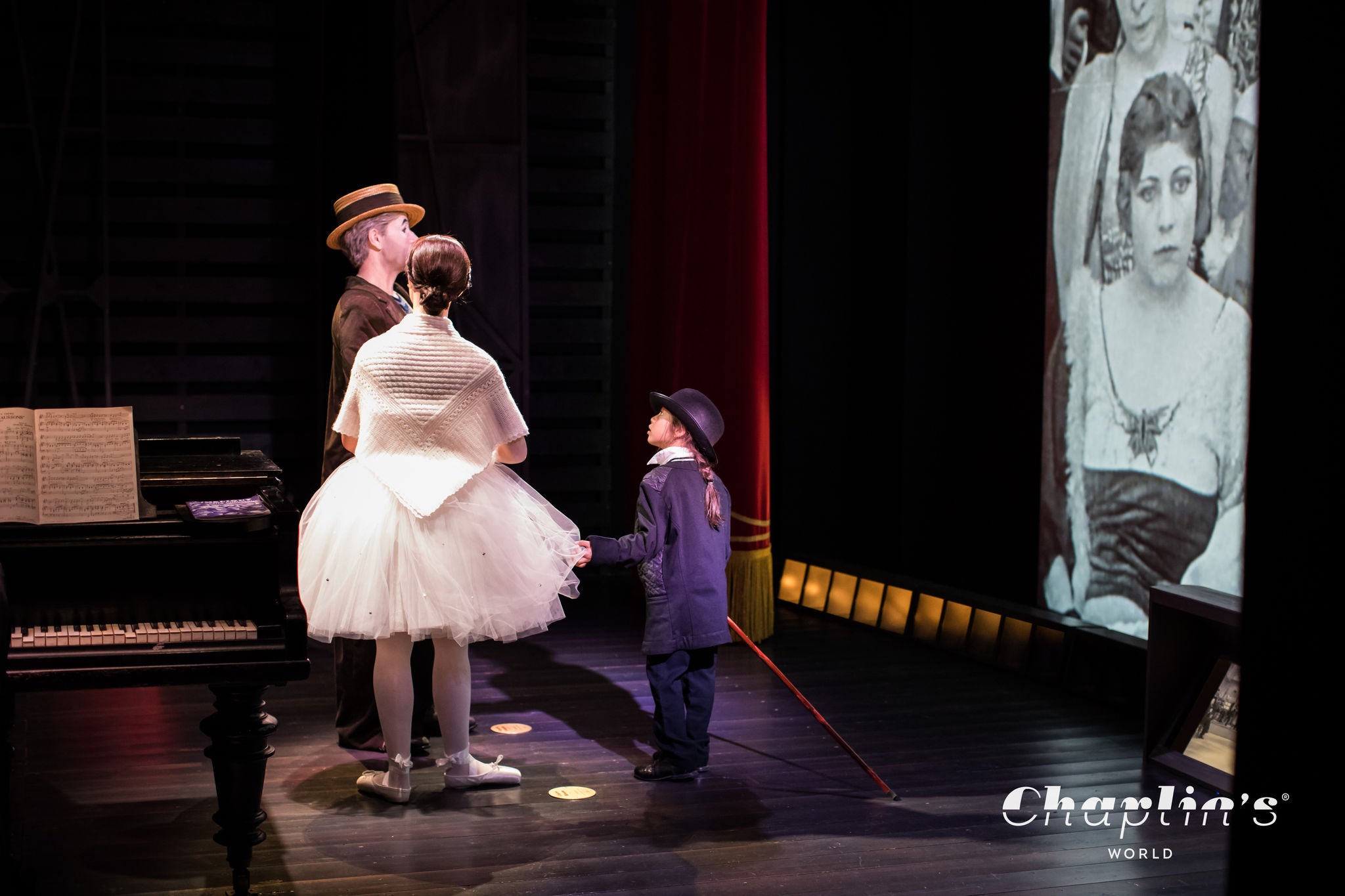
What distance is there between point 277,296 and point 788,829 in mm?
4593

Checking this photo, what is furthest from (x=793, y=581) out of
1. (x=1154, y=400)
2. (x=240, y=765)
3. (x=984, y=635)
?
(x=240, y=765)

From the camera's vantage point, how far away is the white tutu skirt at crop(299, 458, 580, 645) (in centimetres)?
316

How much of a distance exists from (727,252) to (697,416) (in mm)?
2131

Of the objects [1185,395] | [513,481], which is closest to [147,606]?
[513,481]

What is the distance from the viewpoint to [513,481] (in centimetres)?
348

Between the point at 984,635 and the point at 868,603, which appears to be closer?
the point at 984,635

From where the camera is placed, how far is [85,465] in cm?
266

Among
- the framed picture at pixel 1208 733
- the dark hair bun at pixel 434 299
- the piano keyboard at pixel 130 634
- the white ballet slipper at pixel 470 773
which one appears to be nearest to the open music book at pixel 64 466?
the piano keyboard at pixel 130 634

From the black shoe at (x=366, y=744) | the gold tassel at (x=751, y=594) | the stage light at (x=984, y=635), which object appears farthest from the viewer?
the gold tassel at (x=751, y=594)

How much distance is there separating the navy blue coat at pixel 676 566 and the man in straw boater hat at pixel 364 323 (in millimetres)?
826

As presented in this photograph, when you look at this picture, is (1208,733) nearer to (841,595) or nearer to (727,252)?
(841,595)

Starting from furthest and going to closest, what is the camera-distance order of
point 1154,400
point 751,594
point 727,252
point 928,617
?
point 727,252 → point 751,594 → point 928,617 → point 1154,400

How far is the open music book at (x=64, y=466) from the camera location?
2.61 metres

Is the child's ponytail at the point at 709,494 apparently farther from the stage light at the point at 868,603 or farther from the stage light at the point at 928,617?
the stage light at the point at 868,603
